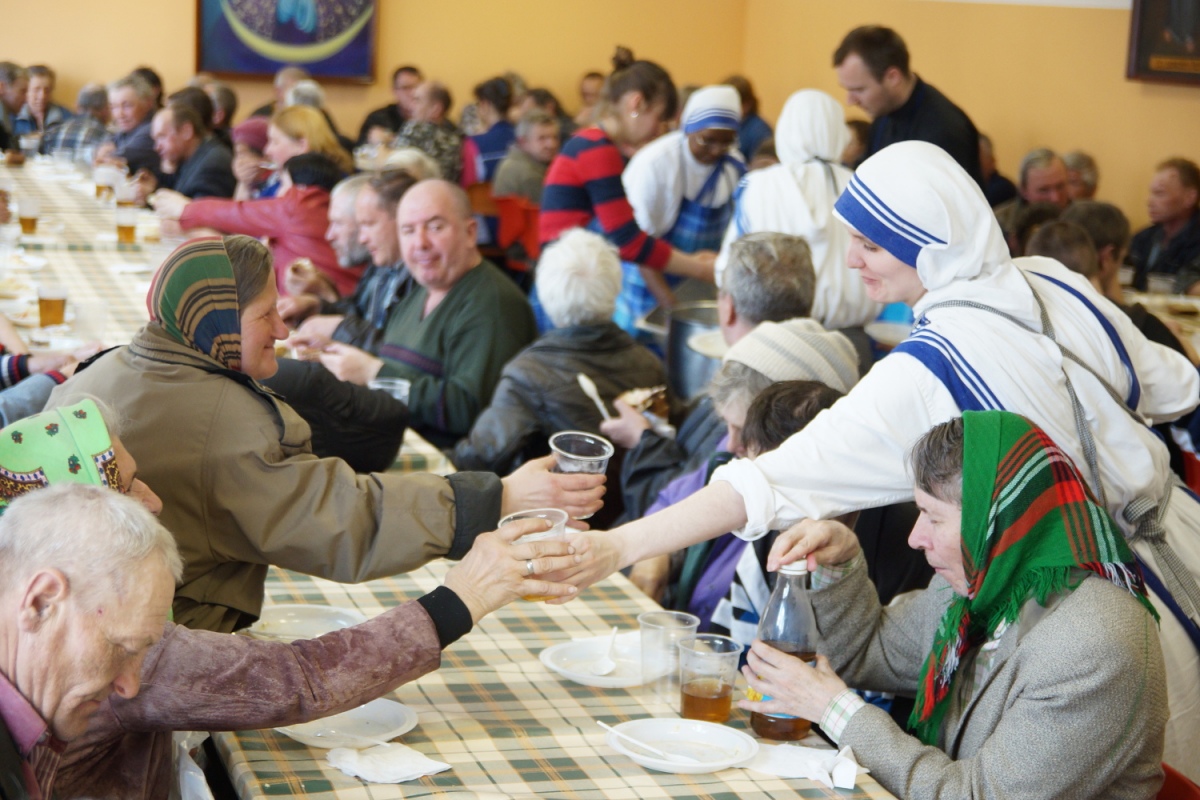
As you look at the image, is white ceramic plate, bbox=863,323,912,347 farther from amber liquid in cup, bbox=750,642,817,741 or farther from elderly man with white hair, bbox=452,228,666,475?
amber liquid in cup, bbox=750,642,817,741

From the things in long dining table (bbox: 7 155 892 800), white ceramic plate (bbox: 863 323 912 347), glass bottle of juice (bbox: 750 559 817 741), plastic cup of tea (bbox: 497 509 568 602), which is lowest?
long dining table (bbox: 7 155 892 800)

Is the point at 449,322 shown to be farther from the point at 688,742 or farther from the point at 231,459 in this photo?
the point at 688,742

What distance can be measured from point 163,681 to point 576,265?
7.18 feet

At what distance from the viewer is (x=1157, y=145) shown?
23.1ft

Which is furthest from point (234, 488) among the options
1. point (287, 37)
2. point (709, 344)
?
point (287, 37)

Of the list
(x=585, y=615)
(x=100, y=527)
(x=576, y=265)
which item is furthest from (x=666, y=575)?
(x=100, y=527)

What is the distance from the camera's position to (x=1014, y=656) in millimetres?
1748

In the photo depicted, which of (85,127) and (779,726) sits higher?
(85,127)

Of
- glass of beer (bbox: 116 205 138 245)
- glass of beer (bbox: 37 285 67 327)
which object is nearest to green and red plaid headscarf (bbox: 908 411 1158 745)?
glass of beer (bbox: 37 285 67 327)

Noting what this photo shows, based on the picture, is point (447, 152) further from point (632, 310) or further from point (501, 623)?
point (501, 623)

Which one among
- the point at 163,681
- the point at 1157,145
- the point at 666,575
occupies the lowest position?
the point at 666,575

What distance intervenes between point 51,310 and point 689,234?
2644mm

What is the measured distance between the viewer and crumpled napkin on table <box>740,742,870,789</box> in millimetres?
1719

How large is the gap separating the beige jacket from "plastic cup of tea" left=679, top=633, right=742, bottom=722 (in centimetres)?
49
